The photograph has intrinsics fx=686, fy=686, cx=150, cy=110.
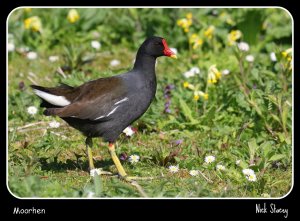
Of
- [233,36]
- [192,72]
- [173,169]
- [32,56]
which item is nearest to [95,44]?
[32,56]

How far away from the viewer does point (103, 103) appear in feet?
19.7

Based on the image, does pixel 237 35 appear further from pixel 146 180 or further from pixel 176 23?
pixel 146 180

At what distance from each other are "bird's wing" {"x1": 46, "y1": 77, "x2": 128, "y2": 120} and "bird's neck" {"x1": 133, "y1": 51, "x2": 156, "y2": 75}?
279 millimetres

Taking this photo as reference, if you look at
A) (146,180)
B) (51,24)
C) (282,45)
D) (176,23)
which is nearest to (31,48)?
(51,24)

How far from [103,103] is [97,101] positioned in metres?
0.06

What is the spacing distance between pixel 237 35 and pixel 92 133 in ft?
10.8

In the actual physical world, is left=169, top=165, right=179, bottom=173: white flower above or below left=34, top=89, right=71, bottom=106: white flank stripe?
below

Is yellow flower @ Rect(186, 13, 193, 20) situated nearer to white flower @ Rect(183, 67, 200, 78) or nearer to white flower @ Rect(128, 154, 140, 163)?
white flower @ Rect(183, 67, 200, 78)

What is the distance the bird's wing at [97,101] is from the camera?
232 inches

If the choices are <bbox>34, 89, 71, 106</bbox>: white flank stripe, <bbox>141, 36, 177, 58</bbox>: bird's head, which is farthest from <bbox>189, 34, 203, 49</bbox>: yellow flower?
<bbox>34, 89, 71, 106</bbox>: white flank stripe

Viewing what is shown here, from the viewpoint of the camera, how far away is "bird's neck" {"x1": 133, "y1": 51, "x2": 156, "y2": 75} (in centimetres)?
631

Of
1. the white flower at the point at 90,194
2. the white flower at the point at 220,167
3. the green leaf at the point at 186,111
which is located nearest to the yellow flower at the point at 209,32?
the green leaf at the point at 186,111

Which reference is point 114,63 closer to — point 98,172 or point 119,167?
point 119,167

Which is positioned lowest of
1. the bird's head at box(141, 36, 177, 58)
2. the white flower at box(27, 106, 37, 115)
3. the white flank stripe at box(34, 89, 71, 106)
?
the white flower at box(27, 106, 37, 115)
